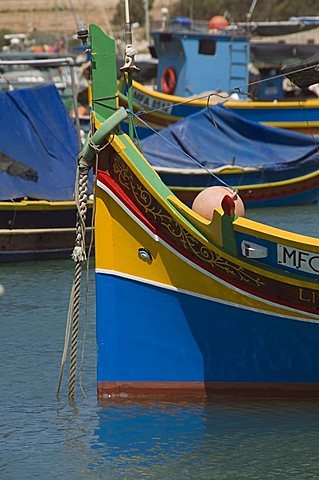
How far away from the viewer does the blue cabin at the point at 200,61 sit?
92.2ft

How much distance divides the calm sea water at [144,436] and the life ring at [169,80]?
62.7 ft

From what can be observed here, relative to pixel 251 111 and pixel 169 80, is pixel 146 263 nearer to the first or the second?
pixel 251 111

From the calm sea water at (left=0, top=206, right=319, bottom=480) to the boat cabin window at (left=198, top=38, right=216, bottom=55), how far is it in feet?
62.4

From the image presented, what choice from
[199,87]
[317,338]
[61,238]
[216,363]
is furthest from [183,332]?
[199,87]

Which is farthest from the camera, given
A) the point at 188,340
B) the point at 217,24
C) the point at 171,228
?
the point at 217,24

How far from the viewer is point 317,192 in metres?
21.2

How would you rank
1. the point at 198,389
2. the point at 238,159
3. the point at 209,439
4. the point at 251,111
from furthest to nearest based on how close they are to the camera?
1. the point at 251,111
2. the point at 238,159
3. the point at 198,389
4. the point at 209,439

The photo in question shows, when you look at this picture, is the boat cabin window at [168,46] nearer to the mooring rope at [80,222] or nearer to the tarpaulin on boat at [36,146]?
the tarpaulin on boat at [36,146]

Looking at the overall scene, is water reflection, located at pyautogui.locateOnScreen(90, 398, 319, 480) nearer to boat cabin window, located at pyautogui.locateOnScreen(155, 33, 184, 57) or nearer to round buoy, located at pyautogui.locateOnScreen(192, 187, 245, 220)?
round buoy, located at pyautogui.locateOnScreen(192, 187, 245, 220)

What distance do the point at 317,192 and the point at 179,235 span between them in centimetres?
1326

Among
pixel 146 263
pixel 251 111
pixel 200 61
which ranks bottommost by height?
pixel 251 111

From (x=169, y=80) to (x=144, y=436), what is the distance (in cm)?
2137

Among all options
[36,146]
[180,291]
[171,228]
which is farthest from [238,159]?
[171,228]

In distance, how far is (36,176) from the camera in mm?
15422
